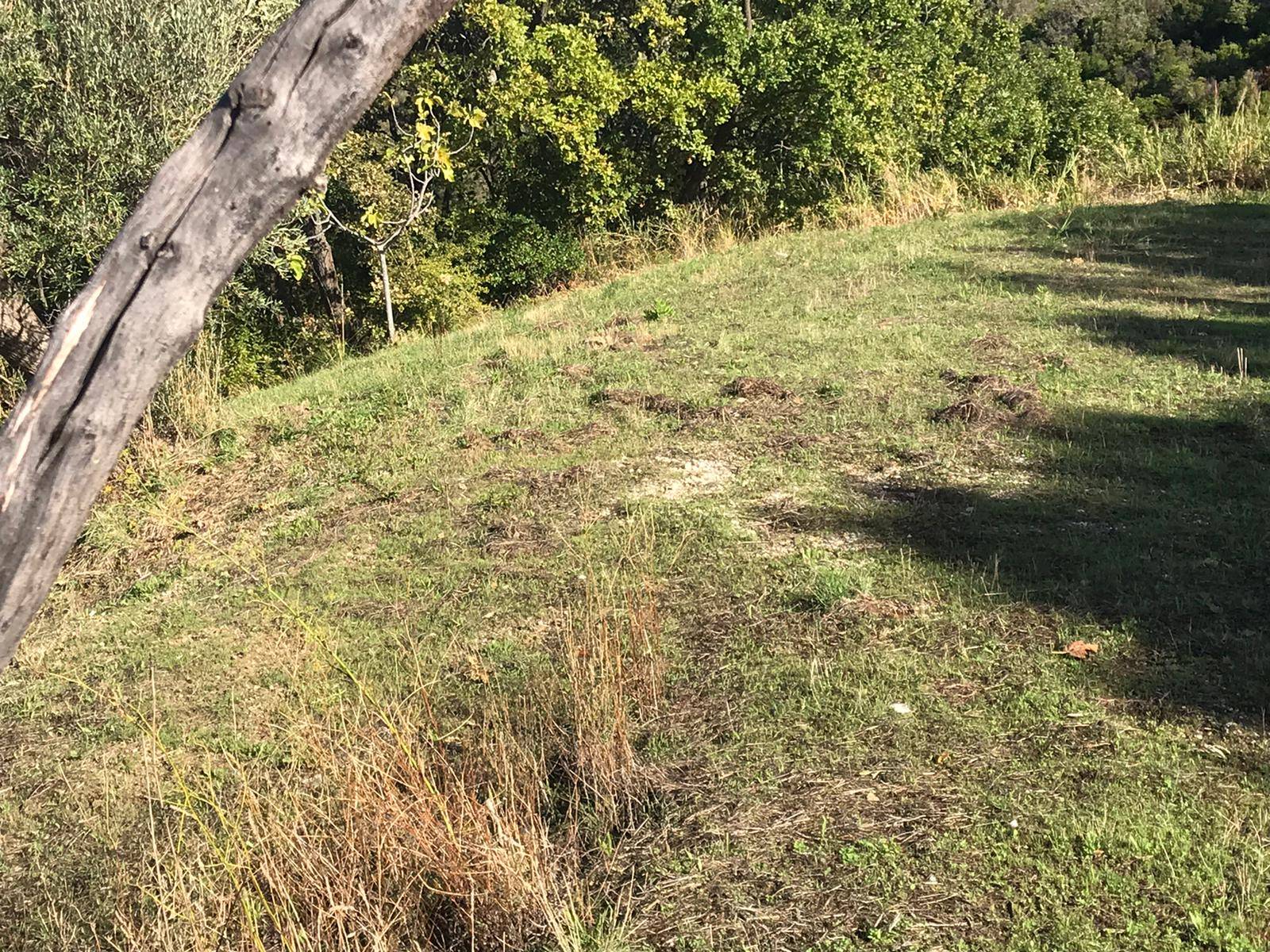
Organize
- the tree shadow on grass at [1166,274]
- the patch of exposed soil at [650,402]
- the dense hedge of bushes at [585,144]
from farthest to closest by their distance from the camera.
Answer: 1. the dense hedge of bushes at [585,144]
2. the tree shadow on grass at [1166,274]
3. the patch of exposed soil at [650,402]

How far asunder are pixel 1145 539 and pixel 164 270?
4115mm

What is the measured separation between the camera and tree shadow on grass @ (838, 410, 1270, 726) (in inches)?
144

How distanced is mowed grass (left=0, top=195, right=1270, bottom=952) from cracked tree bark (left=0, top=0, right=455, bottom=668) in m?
1.20

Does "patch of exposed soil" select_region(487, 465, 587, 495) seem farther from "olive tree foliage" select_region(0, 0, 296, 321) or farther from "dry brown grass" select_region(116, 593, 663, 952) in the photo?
"olive tree foliage" select_region(0, 0, 296, 321)

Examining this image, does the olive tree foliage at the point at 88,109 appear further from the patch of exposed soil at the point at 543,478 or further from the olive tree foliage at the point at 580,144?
the patch of exposed soil at the point at 543,478

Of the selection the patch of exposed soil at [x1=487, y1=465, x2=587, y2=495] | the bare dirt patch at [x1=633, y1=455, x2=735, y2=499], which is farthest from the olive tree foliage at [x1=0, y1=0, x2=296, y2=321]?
the bare dirt patch at [x1=633, y1=455, x2=735, y2=499]

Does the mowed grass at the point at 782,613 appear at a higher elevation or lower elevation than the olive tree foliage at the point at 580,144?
lower

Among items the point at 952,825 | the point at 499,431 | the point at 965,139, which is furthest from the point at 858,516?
the point at 965,139

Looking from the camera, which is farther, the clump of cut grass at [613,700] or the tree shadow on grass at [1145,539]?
the tree shadow on grass at [1145,539]

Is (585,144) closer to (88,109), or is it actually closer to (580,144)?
(580,144)

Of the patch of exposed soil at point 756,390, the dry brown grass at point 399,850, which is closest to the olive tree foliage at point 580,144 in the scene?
the patch of exposed soil at point 756,390

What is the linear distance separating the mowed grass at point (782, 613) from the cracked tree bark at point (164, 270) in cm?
120

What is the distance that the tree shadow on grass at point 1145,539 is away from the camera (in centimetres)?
367

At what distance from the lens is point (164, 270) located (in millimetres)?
1798
